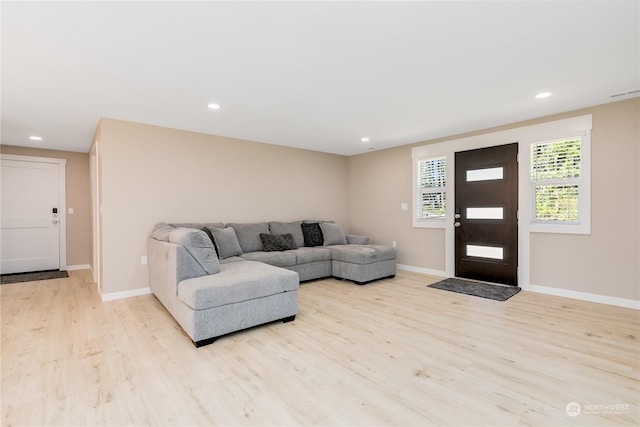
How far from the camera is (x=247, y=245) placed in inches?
185

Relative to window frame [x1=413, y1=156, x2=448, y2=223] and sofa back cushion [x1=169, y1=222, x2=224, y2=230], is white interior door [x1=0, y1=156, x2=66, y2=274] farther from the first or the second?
window frame [x1=413, y1=156, x2=448, y2=223]

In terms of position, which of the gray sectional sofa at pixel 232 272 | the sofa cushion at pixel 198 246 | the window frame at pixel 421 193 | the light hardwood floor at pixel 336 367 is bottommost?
the light hardwood floor at pixel 336 367

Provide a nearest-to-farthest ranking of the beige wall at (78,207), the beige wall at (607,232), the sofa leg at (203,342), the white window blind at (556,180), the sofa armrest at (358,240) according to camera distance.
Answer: the sofa leg at (203,342), the beige wall at (607,232), the white window blind at (556,180), the sofa armrest at (358,240), the beige wall at (78,207)

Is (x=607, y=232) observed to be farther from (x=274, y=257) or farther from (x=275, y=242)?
(x=275, y=242)

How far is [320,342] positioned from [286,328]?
460mm

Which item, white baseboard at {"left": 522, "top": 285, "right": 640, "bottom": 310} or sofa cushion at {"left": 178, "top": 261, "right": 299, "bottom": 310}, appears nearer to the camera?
sofa cushion at {"left": 178, "top": 261, "right": 299, "bottom": 310}

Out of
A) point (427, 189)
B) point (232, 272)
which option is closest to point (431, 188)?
point (427, 189)

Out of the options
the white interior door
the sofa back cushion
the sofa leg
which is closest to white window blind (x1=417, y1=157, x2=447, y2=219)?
the sofa back cushion

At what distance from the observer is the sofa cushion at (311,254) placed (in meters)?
4.68

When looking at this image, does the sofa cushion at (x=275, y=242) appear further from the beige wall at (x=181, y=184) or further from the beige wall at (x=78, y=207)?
the beige wall at (x=78, y=207)

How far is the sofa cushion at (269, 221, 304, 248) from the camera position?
205 inches

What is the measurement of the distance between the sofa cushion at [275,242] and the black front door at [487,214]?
2689 millimetres

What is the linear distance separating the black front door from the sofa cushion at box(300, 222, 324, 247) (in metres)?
2.25

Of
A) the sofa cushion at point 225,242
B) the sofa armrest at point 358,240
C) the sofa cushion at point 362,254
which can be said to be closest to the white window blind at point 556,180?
the sofa cushion at point 362,254
